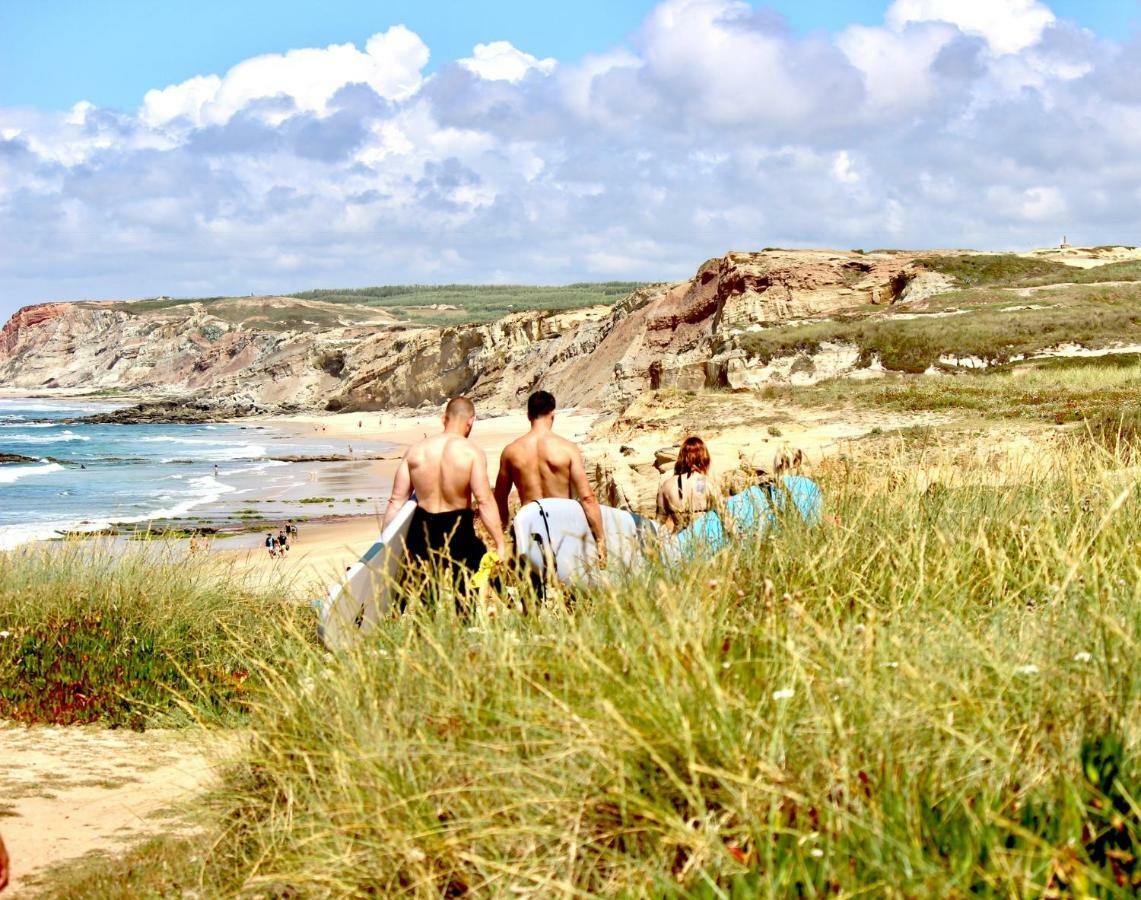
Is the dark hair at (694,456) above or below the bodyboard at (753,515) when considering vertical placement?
above

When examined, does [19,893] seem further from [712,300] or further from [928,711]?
[712,300]

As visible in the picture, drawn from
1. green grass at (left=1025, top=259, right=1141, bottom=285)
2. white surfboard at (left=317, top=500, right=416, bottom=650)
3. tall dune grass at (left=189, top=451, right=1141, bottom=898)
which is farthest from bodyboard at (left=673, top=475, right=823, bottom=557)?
green grass at (left=1025, top=259, right=1141, bottom=285)

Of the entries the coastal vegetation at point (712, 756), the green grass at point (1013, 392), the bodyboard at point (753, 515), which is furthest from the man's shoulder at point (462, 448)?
the green grass at point (1013, 392)

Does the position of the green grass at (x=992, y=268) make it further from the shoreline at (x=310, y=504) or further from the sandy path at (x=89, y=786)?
the sandy path at (x=89, y=786)

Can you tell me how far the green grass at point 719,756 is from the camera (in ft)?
9.22

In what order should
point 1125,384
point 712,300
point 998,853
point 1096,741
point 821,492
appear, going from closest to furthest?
point 998,853 < point 1096,741 < point 821,492 < point 1125,384 < point 712,300

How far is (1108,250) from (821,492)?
53.9m

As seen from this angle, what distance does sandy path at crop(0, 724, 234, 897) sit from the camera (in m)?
4.77

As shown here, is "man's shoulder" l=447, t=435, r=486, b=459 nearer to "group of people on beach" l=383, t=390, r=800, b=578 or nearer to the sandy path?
"group of people on beach" l=383, t=390, r=800, b=578

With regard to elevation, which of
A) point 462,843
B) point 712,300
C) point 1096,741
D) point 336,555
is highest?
point 712,300

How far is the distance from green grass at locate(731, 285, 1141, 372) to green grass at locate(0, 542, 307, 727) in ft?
70.8

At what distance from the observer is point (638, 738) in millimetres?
3027

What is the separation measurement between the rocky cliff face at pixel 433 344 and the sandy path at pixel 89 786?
917 inches

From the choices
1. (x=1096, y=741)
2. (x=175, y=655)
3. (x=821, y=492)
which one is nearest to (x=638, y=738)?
(x=1096, y=741)
